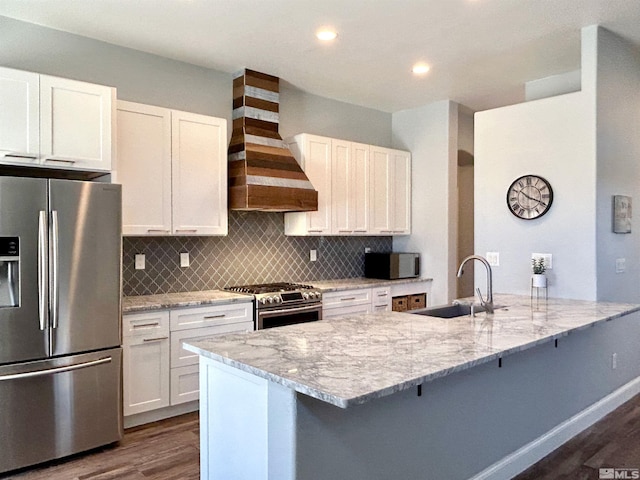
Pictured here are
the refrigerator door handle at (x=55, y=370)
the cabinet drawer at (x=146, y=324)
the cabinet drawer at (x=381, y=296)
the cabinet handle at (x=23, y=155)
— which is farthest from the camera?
the cabinet drawer at (x=381, y=296)

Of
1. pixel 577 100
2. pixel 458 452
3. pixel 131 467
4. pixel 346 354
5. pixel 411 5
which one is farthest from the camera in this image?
pixel 577 100

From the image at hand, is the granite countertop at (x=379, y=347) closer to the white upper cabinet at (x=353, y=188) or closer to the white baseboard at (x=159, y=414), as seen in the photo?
the white baseboard at (x=159, y=414)

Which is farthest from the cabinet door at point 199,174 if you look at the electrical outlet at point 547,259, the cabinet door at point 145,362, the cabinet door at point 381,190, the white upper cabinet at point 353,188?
the electrical outlet at point 547,259

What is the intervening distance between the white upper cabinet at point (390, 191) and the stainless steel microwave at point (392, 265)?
0.31m

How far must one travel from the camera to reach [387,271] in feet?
17.0

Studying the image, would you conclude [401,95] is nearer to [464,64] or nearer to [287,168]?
[464,64]

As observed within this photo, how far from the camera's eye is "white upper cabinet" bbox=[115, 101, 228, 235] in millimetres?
3510

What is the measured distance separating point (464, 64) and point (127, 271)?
3357 mm

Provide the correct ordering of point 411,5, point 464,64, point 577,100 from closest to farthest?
point 411,5 → point 577,100 → point 464,64

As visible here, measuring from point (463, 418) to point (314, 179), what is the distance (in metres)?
2.84

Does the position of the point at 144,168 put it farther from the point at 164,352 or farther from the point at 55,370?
the point at 55,370

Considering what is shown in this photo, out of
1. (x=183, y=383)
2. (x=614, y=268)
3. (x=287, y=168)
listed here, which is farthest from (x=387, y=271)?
(x=183, y=383)

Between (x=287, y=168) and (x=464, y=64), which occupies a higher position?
(x=464, y=64)

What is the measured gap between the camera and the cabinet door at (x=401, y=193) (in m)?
5.46
